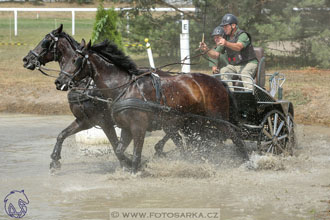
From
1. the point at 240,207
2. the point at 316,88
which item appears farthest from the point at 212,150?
the point at 316,88

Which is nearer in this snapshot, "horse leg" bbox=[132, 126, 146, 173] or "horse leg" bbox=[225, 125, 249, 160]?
"horse leg" bbox=[132, 126, 146, 173]

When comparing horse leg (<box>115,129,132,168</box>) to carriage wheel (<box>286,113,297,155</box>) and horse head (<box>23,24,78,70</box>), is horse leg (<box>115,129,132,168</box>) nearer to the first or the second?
horse head (<box>23,24,78,70</box>)

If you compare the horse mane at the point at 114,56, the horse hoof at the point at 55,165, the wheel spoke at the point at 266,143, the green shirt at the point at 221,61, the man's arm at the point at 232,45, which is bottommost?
the horse hoof at the point at 55,165

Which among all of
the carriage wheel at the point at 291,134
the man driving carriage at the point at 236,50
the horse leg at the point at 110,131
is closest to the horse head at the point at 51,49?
the horse leg at the point at 110,131

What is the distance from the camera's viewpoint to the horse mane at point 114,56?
8.50 m

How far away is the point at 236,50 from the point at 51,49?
277 cm

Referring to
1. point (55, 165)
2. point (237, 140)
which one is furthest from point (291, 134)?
point (55, 165)

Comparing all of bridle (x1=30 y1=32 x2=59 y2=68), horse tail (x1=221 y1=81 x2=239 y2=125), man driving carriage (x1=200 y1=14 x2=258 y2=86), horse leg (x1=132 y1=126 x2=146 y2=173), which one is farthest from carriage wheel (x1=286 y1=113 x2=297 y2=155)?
bridle (x1=30 y1=32 x2=59 y2=68)

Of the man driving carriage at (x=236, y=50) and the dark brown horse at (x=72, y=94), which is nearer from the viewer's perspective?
the dark brown horse at (x=72, y=94)

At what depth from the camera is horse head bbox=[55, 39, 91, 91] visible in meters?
8.16

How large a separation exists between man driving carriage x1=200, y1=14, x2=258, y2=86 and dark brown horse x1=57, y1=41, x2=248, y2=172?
0.87 metres

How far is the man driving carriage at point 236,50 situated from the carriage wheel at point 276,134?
0.75 metres

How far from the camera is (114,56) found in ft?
27.8

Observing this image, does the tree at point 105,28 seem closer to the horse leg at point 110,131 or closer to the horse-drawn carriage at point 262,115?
the horse-drawn carriage at point 262,115
